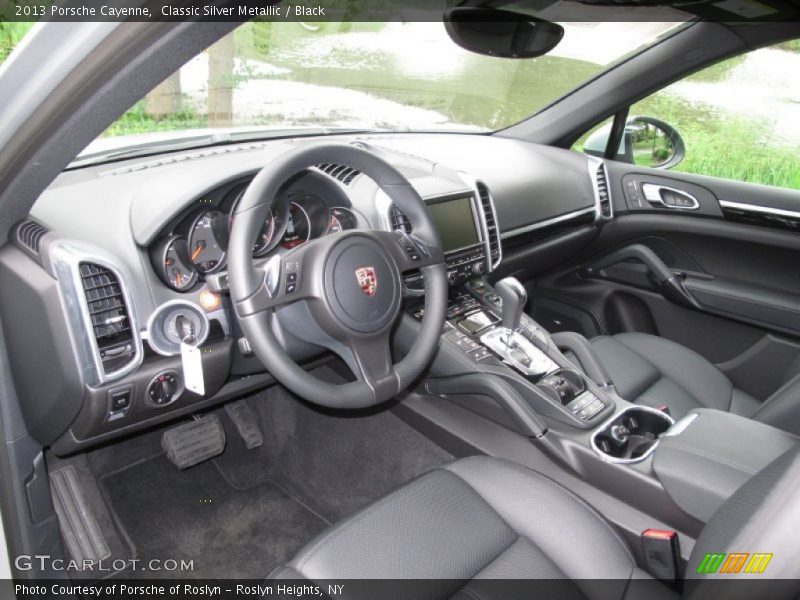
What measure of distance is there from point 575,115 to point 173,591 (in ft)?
8.30

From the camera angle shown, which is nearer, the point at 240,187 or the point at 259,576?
the point at 240,187

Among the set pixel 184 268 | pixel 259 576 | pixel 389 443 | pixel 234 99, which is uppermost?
pixel 234 99

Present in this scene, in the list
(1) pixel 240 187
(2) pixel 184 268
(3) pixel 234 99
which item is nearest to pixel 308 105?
(3) pixel 234 99

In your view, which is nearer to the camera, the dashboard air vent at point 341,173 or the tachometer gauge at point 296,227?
the tachometer gauge at point 296,227

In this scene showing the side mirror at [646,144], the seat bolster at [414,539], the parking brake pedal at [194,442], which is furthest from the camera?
the side mirror at [646,144]

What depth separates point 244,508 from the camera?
2.41 metres

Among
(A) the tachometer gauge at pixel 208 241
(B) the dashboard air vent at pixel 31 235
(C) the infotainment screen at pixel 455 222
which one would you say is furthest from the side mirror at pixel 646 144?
(B) the dashboard air vent at pixel 31 235

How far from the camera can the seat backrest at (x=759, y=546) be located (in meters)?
0.83

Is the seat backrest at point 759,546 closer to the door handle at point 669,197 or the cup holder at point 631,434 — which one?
the cup holder at point 631,434

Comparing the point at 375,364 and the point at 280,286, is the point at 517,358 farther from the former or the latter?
the point at 280,286

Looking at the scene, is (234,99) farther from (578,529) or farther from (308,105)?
(578,529)

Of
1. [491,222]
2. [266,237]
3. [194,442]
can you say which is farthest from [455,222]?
[194,442]

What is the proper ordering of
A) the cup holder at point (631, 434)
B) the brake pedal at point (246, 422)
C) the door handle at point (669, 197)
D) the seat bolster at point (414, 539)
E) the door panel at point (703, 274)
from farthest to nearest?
1. the door handle at point (669, 197)
2. the door panel at point (703, 274)
3. the brake pedal at point (246, 422)
4. the cup holder at point (631, 434)
5. the seat bolster at point (414, 539)

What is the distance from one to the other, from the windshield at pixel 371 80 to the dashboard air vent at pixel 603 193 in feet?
1.33
